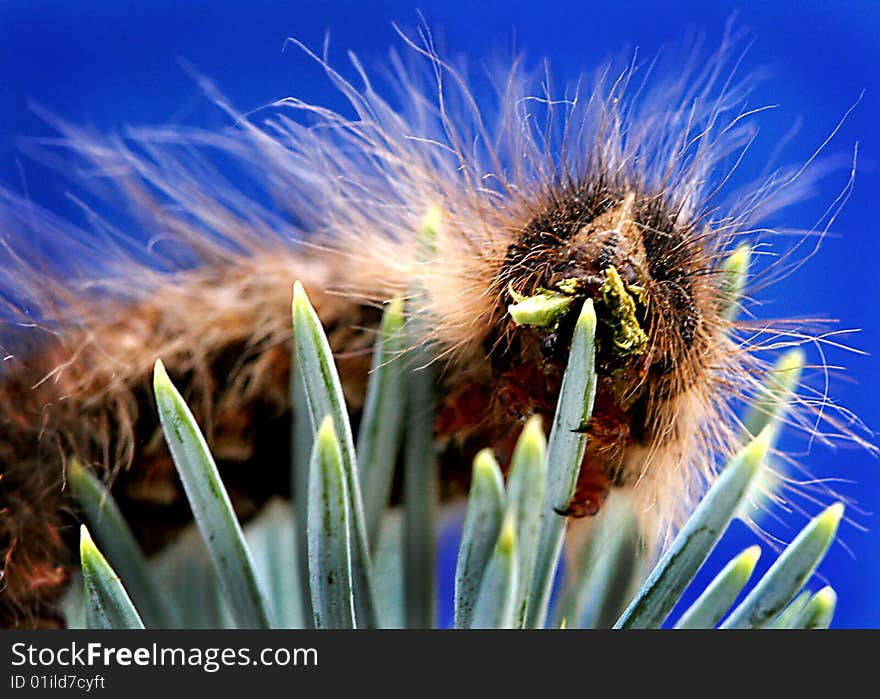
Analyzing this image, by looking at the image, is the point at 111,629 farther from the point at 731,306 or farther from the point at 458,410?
the point at 731,306

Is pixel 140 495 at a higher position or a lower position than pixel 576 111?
lower

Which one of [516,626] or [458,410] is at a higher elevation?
[458,410]

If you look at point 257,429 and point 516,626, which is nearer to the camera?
point 516,626

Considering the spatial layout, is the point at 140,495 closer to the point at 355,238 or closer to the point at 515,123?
the point at 355,238

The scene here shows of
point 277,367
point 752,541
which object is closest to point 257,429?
point 277,367

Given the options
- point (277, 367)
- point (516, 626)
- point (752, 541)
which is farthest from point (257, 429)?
point (752, 541)
